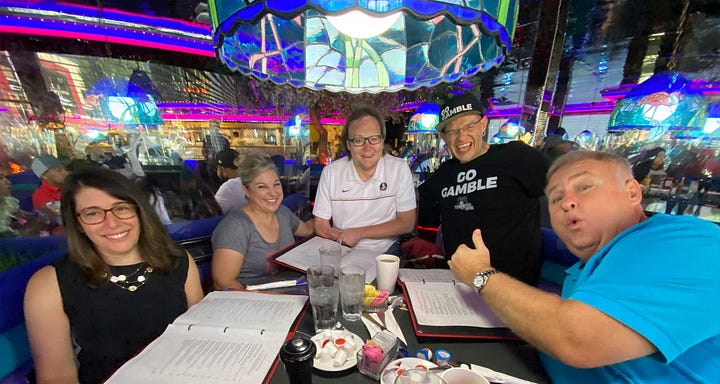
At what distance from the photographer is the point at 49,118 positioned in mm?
3600

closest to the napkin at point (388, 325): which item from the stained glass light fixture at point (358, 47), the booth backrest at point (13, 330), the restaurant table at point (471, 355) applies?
the restaurant table at point (471, 355)

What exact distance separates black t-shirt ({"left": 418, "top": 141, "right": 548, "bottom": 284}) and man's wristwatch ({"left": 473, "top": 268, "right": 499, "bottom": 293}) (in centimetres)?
104

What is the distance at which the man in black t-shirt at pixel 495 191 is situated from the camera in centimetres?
184

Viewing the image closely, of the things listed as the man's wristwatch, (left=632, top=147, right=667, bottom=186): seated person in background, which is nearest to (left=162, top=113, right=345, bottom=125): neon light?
the man's wristwatch

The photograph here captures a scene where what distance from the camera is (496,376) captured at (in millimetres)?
782

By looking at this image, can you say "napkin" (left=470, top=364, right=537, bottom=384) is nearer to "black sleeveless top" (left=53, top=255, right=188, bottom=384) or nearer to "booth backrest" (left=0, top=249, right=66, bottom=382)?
"black sleeveless top" (left=53, top=255, right=188, bottom=384)

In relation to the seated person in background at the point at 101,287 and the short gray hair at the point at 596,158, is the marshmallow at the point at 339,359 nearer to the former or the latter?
the seated person in background at the point at 101,287

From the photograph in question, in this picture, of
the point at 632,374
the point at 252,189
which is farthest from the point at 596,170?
the point at 252,189

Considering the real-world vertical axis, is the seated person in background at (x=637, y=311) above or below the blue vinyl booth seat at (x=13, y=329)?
above

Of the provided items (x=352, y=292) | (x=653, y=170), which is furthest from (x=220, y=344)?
(x=653, y=170)

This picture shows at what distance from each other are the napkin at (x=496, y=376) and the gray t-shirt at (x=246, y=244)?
115 centimetres

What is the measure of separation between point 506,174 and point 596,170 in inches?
36.7

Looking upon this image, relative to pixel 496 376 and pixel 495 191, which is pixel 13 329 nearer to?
pixel 496 376

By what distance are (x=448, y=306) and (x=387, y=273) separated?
0.29m
